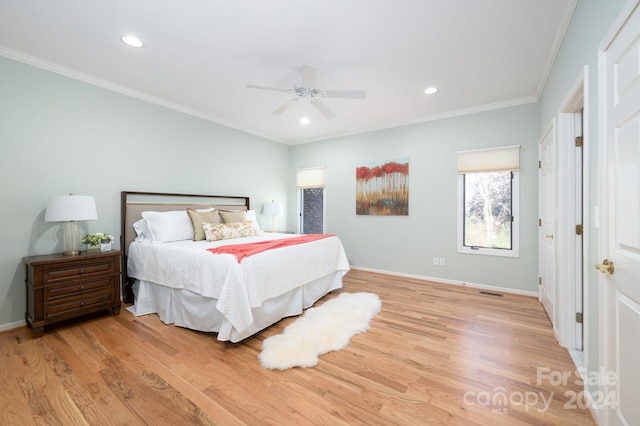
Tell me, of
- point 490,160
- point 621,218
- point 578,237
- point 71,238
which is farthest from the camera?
point 490,160

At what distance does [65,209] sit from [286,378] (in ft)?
8.54

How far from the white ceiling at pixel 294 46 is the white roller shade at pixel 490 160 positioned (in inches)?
25.5

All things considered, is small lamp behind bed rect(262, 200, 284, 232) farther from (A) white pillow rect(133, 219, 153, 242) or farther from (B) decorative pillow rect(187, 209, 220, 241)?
(A) white pillow rect(133, 219, 153, 242)

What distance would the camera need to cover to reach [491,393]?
170 centimetres

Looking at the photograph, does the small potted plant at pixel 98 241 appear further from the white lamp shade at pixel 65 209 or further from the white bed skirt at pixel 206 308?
the white bed skirt at pixel 206 308

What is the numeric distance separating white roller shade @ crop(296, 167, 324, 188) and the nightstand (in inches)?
139

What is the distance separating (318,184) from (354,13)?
3.59 metres

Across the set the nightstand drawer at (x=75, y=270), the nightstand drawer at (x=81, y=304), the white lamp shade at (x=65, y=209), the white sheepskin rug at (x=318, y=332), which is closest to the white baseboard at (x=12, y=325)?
the nightstand drawer at (x=81, y=304)

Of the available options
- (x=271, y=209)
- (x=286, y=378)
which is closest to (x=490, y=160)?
(x=271, y=209)

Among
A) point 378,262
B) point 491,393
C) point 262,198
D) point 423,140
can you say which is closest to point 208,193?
point 262,198

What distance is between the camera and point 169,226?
130 inches

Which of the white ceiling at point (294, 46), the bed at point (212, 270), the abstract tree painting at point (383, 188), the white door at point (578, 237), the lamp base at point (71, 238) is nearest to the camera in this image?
the white ceiling at point (294, 46)

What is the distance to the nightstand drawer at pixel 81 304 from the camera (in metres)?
2.48

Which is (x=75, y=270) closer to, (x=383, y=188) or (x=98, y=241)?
(x=98, y=241)
